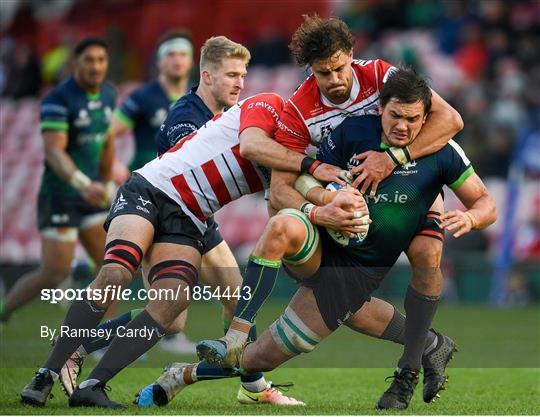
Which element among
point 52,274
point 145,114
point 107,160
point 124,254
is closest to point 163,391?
point 124,254

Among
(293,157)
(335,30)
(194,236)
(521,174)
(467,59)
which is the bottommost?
(521,174)

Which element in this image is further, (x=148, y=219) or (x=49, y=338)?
(x=49, y=338)

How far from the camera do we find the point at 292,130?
7.23m

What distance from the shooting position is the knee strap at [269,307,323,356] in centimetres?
706

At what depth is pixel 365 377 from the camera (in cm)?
919

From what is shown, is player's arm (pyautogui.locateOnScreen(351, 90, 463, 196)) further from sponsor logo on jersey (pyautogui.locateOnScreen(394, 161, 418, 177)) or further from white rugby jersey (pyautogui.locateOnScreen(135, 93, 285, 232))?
white rugby jersey (pyautogui.locateOnScreen(135, 93, 285, 232))

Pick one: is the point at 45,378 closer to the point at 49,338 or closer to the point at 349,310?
the point at 49,338

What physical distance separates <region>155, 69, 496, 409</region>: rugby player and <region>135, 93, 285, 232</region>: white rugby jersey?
35 cm

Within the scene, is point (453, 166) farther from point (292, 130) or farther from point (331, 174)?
point (292, 130)

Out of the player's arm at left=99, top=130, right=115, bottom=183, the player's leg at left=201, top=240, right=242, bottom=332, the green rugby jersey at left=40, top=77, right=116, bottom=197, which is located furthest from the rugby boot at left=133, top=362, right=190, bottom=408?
the player's arm at left=99, top=130, right=115, bottom=183

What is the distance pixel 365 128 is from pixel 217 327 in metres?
3.33

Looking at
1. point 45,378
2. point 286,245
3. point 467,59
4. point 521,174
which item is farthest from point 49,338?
point 467,59

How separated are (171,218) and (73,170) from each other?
347cm

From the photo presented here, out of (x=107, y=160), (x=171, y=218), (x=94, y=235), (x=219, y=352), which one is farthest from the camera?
(x=107, y=160)
